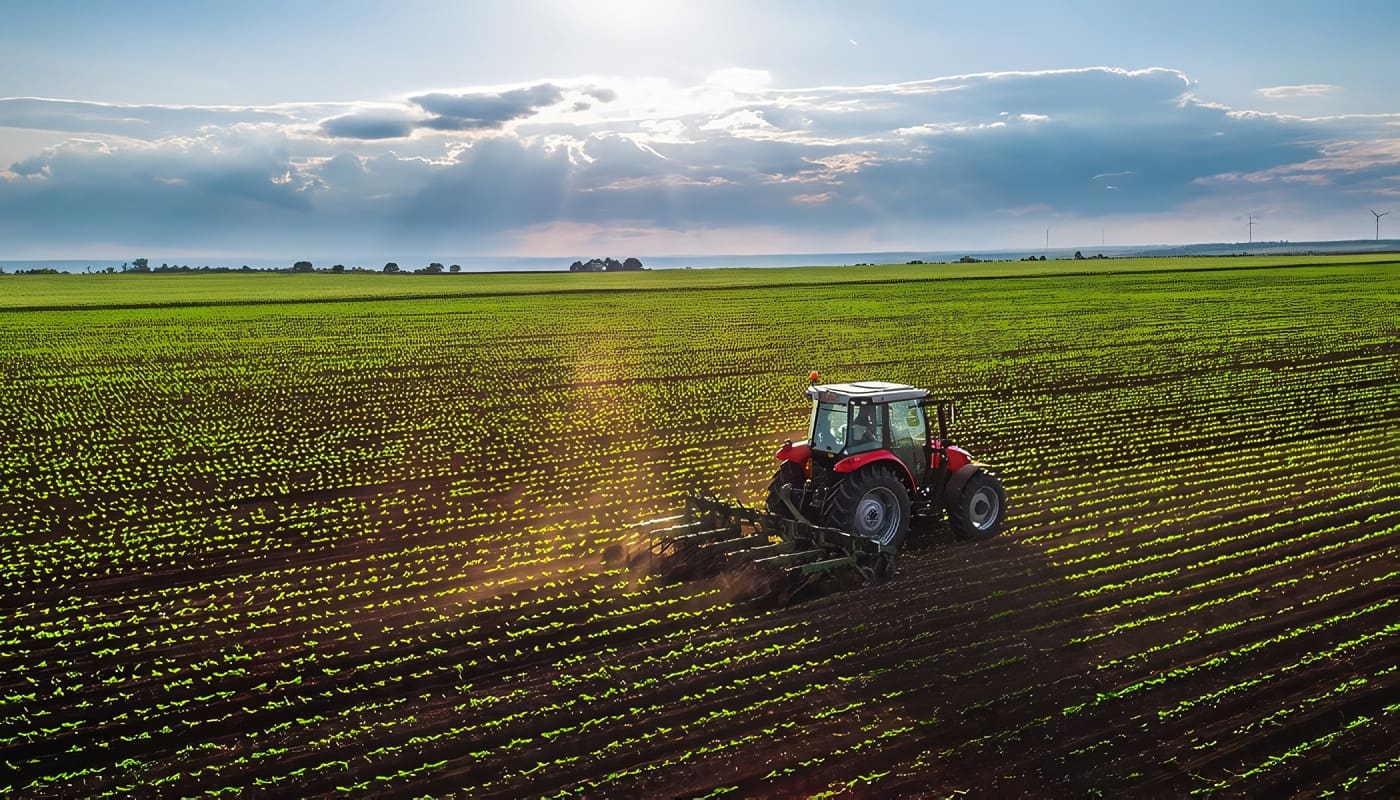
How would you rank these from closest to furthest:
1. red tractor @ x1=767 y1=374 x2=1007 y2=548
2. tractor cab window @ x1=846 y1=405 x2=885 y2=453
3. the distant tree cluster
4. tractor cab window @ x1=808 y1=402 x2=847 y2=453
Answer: red tractor @ x1=767 y1=374 x2=1007 y2=548 → tractor cab window @ x1=846 y1=405 x2=885 y2=453 → tractor cab window @ x1=808 y1=402 x2=847 y2=453 → the distant tree cluster

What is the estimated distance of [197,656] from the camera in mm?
10367

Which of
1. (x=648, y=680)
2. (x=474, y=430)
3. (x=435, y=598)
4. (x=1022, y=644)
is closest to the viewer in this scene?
(x=648, y=680)

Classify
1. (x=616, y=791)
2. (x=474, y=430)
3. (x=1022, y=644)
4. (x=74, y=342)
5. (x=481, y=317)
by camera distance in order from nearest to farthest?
(x=616, y=791)
(x=1022, y=644)
(x=474, y=430)
(x=74, y=342)
(x=481, y=317)

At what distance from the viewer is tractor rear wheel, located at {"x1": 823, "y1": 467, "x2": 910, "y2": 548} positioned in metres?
12.3

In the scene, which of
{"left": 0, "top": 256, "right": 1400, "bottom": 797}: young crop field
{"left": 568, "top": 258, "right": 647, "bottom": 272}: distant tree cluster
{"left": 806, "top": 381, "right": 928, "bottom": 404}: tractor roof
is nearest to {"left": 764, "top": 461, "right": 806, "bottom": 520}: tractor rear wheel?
{"left": 806, "top": 381, "right": 928, "bottom": 404}: tractor roof

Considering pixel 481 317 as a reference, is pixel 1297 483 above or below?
below

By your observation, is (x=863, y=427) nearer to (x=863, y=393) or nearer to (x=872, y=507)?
(x=863, y=393)

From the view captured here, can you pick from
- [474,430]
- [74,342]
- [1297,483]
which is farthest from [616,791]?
[74,342]

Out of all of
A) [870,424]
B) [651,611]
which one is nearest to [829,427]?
[870,424]

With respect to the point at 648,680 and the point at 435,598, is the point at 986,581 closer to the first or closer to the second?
the point at 648,680

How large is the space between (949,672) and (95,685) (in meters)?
8.44

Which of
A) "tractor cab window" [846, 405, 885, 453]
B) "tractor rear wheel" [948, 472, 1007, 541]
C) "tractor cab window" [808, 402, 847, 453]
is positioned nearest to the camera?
"tractor cab window" [846, 405, 885, 453]

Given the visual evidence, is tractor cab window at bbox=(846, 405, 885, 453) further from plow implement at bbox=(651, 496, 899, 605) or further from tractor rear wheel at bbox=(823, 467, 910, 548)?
plow implement at bbox=(651, 496, 899, 605)

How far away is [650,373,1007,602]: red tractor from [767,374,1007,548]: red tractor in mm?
14
